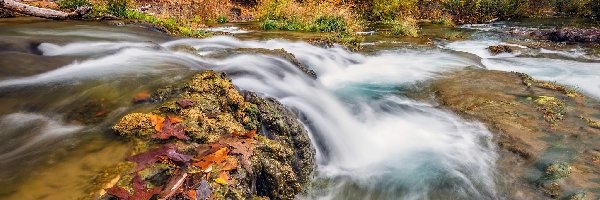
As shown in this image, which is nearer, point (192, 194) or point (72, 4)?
point (192, 194)

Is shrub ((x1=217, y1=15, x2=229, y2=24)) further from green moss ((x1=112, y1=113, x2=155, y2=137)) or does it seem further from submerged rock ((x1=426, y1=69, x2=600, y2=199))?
green moss ((x1=112, y1=113, x2=155, y2=137))

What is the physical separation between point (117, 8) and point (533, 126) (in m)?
15.0

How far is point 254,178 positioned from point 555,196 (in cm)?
390

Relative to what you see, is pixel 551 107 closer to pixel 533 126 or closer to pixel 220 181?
pixel 533 126

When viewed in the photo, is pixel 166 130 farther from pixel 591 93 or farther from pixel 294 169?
pixel 591 93

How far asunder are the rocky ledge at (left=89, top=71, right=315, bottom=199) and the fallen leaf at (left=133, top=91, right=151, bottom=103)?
46 mm

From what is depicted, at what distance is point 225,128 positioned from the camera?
189 inches

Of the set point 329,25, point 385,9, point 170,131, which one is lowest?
point 170,131

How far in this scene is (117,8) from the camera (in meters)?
16.6

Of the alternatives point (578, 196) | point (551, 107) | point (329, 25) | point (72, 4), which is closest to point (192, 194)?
point (578, 196)

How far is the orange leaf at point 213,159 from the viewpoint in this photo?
381 centimetres

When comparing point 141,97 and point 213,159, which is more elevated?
point 141,97

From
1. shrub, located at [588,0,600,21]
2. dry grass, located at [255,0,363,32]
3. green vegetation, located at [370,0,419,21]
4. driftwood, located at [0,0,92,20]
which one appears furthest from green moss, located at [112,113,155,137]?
shrub, located at [588,0,600,21]

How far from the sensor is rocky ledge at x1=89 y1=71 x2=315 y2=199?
11.7 ft
